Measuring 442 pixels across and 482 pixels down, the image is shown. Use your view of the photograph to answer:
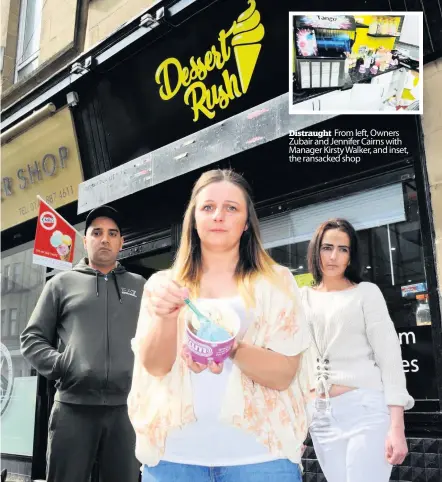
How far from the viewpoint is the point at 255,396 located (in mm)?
1473

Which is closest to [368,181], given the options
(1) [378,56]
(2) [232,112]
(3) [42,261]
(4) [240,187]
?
(1) [378,56]

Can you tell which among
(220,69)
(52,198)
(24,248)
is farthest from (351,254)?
(24,248)

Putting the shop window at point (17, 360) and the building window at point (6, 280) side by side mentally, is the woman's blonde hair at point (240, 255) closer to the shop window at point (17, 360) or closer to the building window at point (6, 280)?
the shop window at point (17, 360)

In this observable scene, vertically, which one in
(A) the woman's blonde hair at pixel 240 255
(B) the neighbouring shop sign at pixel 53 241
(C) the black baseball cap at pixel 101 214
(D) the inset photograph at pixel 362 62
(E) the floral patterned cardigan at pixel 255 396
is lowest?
(E) the floral patterned cardigan at pixel 255 396

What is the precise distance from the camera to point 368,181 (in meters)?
3.84

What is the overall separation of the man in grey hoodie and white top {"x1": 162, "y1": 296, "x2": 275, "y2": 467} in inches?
60.6

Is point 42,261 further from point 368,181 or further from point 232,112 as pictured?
point 368,181

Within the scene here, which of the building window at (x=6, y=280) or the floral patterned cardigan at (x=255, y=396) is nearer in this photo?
the floral patterned cardigan at (x=255, y=396)

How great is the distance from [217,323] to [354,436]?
4.26 feet

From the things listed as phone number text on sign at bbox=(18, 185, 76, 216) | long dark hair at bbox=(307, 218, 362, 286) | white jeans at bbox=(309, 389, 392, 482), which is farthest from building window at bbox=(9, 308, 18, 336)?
white jeans at bbox=(309, 389, 392, 482)

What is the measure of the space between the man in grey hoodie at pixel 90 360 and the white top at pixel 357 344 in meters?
1.08

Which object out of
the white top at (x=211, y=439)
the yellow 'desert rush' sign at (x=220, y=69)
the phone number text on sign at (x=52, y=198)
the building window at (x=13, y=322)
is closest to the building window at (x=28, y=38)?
the phone number text on sign at (x=52, y=198)

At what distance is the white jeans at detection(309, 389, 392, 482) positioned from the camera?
7.72 ft

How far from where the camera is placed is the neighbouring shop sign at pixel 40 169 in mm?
6145
